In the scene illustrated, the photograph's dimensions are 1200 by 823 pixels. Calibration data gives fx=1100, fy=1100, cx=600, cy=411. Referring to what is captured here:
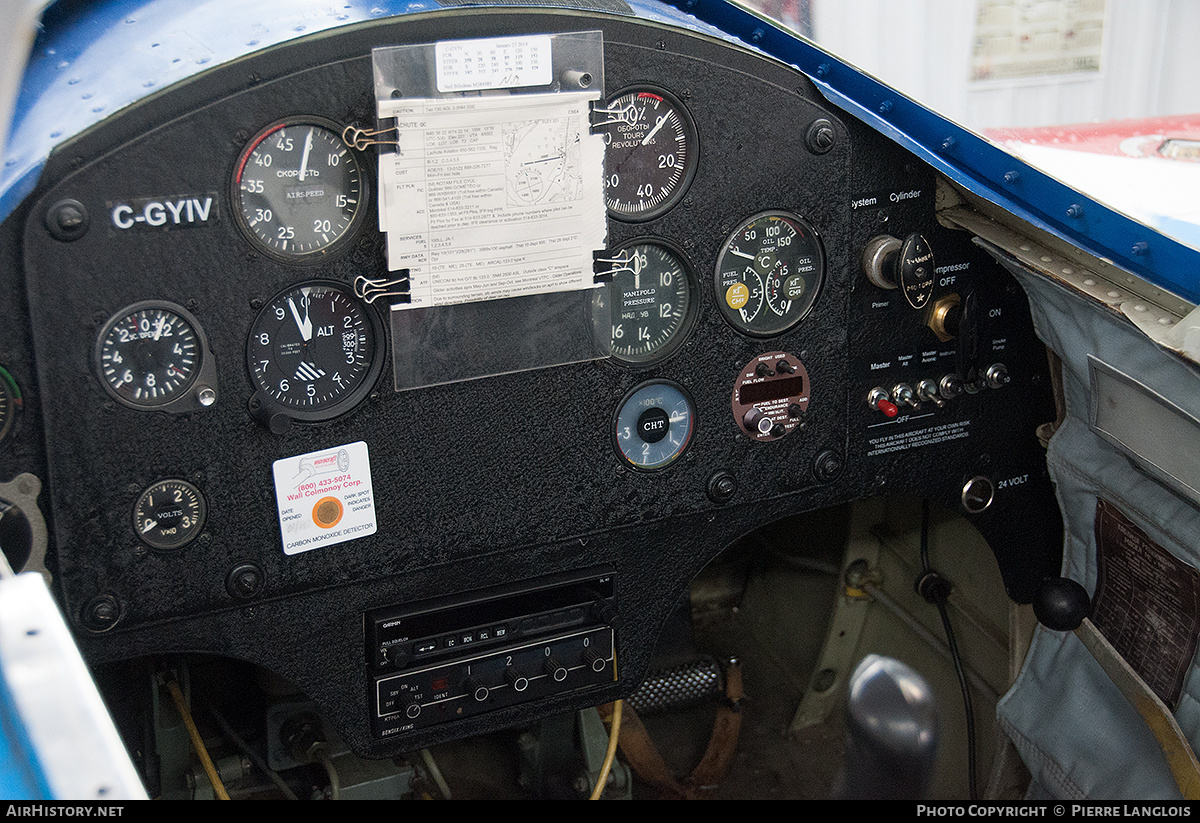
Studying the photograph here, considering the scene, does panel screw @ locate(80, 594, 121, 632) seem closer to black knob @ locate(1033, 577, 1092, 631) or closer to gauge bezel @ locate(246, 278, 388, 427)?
gauge bezel @ locate(246, 278, 388, 427)

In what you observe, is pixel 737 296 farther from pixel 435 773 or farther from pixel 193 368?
pixel 435 773

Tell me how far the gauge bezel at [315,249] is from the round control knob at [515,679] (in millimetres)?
735

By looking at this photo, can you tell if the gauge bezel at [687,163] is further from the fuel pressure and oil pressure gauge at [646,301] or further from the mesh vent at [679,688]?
the mesh vent at [679,688]

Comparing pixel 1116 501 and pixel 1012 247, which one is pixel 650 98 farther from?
pixel 1116 501

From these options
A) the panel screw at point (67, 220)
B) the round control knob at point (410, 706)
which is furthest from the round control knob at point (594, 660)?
the panel screw at point (67, 220)

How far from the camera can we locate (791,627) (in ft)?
9.09

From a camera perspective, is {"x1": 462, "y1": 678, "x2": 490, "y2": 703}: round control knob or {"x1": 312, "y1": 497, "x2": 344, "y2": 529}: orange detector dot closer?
{"x1": 312, "y1": 497, "x2": 344, "y2": 529}: orange detector dot

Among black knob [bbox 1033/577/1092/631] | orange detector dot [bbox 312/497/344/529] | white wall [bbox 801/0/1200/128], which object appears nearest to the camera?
orange detector dot [bbox 312/497/344/529]

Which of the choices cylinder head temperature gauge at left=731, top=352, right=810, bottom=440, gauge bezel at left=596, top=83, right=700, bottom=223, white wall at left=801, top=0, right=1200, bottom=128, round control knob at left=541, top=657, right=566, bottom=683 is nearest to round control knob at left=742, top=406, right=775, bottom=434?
cylinder head temperature gauge at left=731, top=352, right=810, bottom=440

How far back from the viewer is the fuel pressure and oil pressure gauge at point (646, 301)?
1718 millimetres

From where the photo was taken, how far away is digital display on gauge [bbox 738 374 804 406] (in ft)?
6.12

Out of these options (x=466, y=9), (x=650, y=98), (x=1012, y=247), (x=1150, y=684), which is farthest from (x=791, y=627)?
(x=466, y=9)

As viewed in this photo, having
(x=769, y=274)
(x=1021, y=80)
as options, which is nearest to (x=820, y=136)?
(x=769, y=274)
